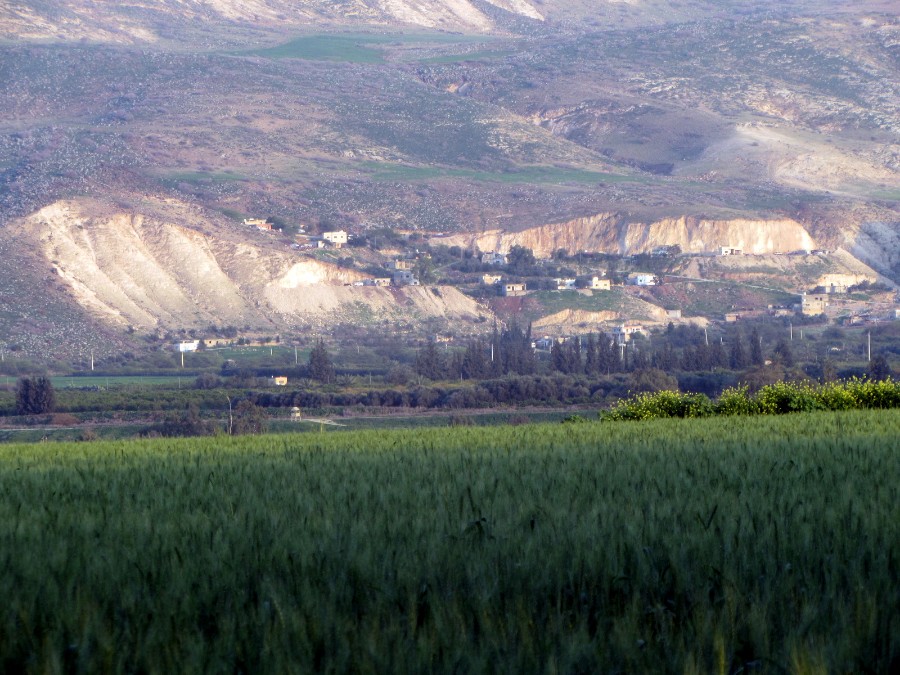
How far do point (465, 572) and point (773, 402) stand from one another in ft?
74.7

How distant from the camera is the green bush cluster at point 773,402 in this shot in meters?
27.6

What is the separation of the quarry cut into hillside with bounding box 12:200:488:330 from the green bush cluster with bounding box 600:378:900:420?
9218cm

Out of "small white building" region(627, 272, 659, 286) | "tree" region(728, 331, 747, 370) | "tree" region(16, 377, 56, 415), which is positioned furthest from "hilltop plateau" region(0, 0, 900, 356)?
"tree" region(728, 331, 747, 370)

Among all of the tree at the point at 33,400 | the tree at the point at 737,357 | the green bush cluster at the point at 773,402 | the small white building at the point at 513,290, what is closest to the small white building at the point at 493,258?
the small white building at the point at 513,290

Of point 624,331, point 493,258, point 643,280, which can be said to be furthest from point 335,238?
point 624,331

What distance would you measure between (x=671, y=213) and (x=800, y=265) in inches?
663

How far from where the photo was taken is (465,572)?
6125 millimetres

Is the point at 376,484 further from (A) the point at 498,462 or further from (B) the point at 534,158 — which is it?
(B) the point at 534,158

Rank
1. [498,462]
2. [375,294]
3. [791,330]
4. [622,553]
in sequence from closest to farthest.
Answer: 1. [622,553]
2. [498,462]
3. [791,330]
4. [375,294]

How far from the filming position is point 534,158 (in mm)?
181250

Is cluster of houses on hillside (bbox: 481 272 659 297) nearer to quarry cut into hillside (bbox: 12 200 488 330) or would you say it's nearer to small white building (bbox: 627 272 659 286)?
small white building (bbox: 627 272 659 286)

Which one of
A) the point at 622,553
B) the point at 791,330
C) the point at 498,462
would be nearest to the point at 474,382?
the point at 791,330

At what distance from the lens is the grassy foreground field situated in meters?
4.73

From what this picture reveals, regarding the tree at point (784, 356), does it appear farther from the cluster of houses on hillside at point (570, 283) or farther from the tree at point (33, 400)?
the tree at point (33, 400)
